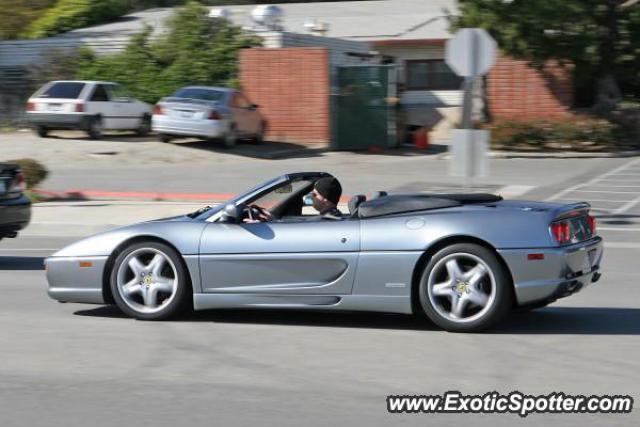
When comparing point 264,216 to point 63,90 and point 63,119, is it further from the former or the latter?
point 63,90

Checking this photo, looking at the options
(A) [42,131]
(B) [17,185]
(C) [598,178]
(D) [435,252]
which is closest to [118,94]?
(A) [42,131]

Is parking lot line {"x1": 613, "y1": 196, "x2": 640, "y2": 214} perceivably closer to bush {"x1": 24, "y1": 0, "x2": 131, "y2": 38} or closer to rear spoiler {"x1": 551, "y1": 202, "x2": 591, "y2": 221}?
rear spoiler {"x1": 551, "y1": 202, "x2": 591, "y2": 221}

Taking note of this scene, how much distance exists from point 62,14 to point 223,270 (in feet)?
116

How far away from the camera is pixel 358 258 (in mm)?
7996

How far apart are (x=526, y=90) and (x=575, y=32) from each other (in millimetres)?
4714

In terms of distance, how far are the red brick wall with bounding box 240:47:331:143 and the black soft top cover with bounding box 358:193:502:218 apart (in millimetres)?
22191

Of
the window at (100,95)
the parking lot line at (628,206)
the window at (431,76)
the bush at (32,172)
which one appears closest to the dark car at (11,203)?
Answer: the bush at (32,172)

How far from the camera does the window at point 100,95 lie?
28.8 m

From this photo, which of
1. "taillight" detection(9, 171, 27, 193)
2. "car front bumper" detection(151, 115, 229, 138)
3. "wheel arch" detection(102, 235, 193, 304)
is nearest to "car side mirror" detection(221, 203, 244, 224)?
"wheel arch" detection(102, 235, 193, 304)

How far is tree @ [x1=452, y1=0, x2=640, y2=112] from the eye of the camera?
27797mm

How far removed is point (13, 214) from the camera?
12242 millimetres

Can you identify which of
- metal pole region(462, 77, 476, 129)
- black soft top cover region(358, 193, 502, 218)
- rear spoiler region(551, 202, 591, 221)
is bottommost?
rear spoiler region(551, 202, 591, 221)

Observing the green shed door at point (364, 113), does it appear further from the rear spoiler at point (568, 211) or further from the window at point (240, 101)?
the rear spoiler at point (568, 211)

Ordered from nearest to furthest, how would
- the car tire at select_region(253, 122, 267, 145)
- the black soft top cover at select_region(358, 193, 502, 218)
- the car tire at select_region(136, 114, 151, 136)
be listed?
1. the black soft top cover at select_region(358, 193, 502, 218)
2. the car tire at select_region(253, 122, 267, 145)
3. the car tire at select_region(136, 114, 151, 136)
